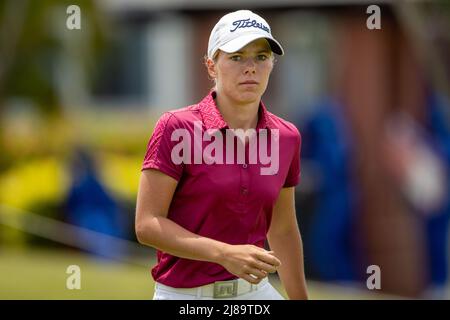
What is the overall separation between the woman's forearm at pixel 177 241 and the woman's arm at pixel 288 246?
0.67 m

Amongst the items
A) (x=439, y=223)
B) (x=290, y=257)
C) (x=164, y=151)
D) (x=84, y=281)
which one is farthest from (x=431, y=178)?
(x=164, y=151)

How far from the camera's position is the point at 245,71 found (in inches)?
201

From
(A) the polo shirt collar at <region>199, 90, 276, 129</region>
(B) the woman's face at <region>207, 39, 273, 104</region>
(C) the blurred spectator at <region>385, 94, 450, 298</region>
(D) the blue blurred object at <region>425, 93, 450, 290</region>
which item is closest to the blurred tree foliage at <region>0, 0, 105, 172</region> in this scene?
(C) the blurred spectator at <region>385, 94, 450, 298</region>

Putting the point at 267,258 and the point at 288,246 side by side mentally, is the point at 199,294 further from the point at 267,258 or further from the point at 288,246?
the point at 288,246

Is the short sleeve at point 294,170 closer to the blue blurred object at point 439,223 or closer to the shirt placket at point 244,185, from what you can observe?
the shirt placket at point 244,185

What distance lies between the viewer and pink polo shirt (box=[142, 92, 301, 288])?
5125 millimetres

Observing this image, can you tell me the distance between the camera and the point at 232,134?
17.1ft

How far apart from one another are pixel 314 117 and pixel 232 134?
10.4 m

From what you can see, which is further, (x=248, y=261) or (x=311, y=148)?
(x=311, y=148)

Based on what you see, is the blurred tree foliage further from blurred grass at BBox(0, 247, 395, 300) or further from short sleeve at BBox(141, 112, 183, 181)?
short sleeve at BBox(141, 112, 183, 181)

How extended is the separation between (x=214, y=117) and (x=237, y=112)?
12 centimetres

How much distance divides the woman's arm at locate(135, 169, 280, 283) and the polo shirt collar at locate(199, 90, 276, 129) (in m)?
0.29

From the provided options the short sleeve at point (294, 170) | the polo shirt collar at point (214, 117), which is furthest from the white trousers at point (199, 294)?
the polo shirt collar at point (214, 117)
